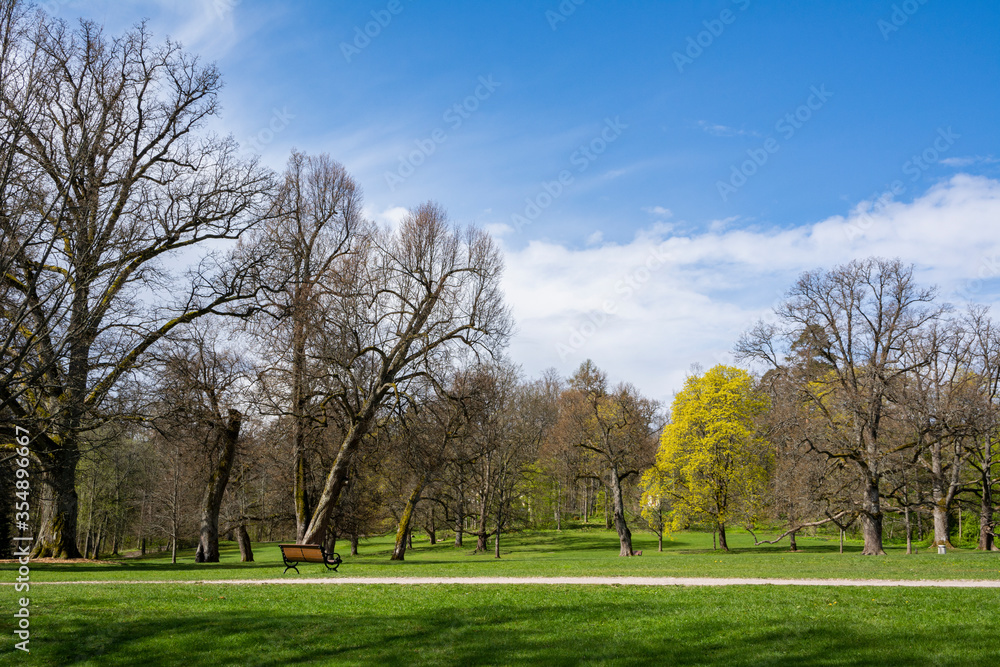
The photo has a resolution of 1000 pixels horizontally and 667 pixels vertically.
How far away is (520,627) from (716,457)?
114 feet

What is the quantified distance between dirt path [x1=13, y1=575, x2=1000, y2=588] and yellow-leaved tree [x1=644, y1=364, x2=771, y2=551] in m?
25.6

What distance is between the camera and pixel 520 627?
948cm

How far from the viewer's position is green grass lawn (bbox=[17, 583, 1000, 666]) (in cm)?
805

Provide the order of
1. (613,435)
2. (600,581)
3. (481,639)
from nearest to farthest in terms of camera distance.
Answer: (481,639) < (600,581) < (613,435)

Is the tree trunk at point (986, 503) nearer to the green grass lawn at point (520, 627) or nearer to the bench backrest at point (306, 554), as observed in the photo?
the green grass lawn at point (520, 627)

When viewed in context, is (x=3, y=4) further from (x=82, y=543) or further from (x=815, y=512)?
(x=82, y=543)

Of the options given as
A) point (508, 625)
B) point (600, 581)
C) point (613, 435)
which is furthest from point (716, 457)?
point (508, 625)

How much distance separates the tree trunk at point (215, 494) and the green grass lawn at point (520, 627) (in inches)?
501

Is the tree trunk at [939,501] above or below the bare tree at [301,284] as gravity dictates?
below

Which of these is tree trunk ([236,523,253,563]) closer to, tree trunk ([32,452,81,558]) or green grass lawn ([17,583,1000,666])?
tree trunk ([32,452,81,558])

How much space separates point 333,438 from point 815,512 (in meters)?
24.0

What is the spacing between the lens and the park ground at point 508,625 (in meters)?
8.07

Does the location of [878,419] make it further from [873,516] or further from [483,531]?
[483,531]

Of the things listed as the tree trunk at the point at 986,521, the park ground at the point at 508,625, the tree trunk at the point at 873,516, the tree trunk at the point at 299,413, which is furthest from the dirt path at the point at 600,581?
the tree trunk at the point at 986,521
